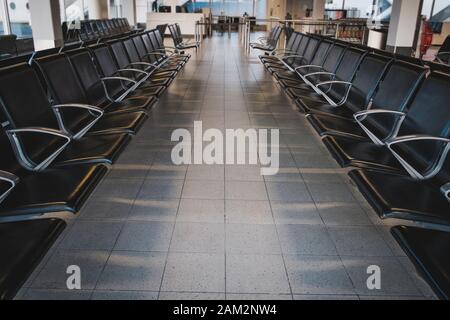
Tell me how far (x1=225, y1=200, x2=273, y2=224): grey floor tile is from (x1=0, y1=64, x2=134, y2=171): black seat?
75 cm

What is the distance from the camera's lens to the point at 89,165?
2.02 metres

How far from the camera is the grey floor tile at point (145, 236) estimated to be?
→ 2084mm

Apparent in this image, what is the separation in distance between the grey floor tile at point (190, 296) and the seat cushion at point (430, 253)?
0.76 metres

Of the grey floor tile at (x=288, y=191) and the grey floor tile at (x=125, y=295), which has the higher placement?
the grey floor tile at (x=288, y=191)

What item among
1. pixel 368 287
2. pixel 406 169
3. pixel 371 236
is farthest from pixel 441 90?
pixel 368 287

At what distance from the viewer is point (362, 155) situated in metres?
2.26

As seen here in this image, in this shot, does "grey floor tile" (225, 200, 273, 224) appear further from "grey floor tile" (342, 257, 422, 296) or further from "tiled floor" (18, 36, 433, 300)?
"grey floor tile" (342, 257, 422, 296)

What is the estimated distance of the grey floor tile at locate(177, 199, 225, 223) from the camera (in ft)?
7.81

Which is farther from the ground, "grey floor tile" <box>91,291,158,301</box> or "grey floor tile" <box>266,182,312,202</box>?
"grey floor tile" <box>266,182,312,202</box>

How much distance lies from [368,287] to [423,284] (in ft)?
0.85

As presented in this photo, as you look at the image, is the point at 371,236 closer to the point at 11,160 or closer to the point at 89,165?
the point at 89,165

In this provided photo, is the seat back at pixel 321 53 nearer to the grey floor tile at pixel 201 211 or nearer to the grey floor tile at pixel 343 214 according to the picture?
the grey floor tile at pixel 343 214

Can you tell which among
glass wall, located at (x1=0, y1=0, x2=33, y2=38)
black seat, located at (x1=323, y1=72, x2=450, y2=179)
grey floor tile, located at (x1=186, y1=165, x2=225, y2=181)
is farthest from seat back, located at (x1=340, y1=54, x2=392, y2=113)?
glass wall, located at (x1=0, y1=0, x2=33, y2=38)

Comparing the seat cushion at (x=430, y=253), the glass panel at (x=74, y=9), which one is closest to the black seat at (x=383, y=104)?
the seat cushion at (x=430, y=253)
